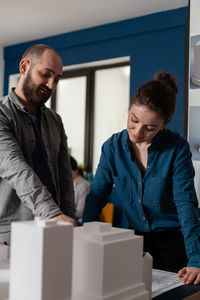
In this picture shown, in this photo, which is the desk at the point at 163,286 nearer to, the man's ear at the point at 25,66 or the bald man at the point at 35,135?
Result: the bald man at the point at 35,135

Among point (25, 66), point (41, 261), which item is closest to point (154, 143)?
point (25, 66)

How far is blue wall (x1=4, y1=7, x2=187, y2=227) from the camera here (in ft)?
13.0

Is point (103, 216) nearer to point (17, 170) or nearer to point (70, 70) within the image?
point (70, 70)

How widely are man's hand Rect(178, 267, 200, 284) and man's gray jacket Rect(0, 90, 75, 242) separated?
436 millimetres

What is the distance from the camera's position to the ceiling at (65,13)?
152 inches

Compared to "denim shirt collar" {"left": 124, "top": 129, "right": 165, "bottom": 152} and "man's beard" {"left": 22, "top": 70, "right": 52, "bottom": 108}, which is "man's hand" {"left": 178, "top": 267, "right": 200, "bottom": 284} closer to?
"denim shirt collar" {"left": 124, "top": 129, "right": 165, "bottom": 152}

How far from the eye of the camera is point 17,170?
1.29 m

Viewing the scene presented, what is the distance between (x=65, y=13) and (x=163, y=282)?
3.56m

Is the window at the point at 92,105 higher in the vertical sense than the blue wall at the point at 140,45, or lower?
lower

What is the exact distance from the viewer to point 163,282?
1.17 metres

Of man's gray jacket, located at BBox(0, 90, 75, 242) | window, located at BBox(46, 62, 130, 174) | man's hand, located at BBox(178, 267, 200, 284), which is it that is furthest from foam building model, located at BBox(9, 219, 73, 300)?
window, located at BBox(46, 62, 130, 174)

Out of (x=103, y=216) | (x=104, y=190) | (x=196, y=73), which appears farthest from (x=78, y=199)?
(x=104, y=190)

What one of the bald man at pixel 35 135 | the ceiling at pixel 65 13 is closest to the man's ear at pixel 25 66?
the bald man at pixel 35 135

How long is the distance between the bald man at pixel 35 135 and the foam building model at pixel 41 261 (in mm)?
623
